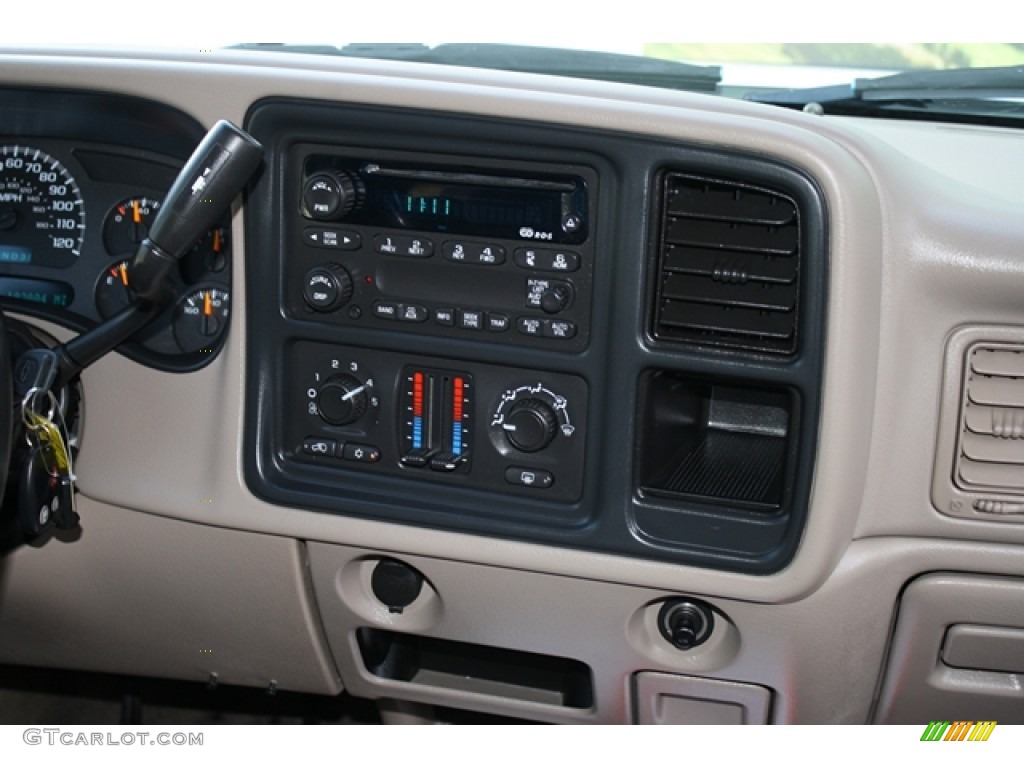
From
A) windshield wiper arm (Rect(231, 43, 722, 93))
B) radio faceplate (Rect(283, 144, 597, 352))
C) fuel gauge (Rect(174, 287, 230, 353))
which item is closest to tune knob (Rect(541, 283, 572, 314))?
radio faceplate (Rect(283, 144, 597, 352))

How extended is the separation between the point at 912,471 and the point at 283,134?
38.9 inches

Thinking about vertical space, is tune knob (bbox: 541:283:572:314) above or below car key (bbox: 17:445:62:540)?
above

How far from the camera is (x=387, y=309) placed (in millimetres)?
1727

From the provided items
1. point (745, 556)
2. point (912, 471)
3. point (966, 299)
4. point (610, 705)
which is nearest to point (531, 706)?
point (610, 705)

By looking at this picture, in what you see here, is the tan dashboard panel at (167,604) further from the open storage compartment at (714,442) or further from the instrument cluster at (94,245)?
the open storage compartment at (714,442)

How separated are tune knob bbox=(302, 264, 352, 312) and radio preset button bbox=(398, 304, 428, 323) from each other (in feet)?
0.27

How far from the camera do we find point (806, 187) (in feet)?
5.00

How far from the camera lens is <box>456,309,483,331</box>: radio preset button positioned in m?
1.70

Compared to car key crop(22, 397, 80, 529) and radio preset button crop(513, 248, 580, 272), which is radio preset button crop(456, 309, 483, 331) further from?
car key crop(22, 397, 80, 529)

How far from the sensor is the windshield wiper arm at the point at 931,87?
2016mm

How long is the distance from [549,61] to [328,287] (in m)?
0.69

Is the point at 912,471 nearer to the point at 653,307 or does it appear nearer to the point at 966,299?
the point at 966,299

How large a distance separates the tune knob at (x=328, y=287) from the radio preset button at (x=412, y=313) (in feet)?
0.27
